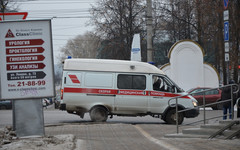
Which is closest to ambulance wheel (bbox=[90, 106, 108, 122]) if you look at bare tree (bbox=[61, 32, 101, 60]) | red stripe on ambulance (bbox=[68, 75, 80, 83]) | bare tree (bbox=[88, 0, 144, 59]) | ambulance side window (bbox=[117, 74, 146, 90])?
ambulance side window (bbox=[117, 74, 146, 90])

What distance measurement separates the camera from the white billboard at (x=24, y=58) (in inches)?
402

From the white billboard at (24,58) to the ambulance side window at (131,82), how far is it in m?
7.34

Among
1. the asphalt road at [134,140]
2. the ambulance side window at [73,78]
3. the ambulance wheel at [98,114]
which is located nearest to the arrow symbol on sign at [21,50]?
the asphalt road at [134,140]

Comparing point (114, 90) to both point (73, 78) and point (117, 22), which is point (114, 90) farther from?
point (117, 22)

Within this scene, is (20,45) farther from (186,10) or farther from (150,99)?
(186,10)

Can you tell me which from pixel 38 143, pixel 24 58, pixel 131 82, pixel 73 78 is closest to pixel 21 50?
pixel 24 58

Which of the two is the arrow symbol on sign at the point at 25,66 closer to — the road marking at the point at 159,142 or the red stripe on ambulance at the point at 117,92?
the road marking at the point at 159,142

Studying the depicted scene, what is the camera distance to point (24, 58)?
404 inches

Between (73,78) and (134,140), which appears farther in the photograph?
(73,78)

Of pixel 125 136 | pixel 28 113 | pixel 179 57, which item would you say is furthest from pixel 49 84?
pixel 179 57

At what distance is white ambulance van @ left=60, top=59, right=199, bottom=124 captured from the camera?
17.2m

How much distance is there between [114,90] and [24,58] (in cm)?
750

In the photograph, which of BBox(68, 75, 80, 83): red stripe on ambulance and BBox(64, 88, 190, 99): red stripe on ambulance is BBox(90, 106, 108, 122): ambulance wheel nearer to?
BBox(64, 88, 190, 99): red stripe on ambulance

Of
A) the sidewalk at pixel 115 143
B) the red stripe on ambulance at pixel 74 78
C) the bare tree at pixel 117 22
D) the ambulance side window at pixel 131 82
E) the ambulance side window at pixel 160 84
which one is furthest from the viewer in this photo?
the bare tree at pixel 117 22
